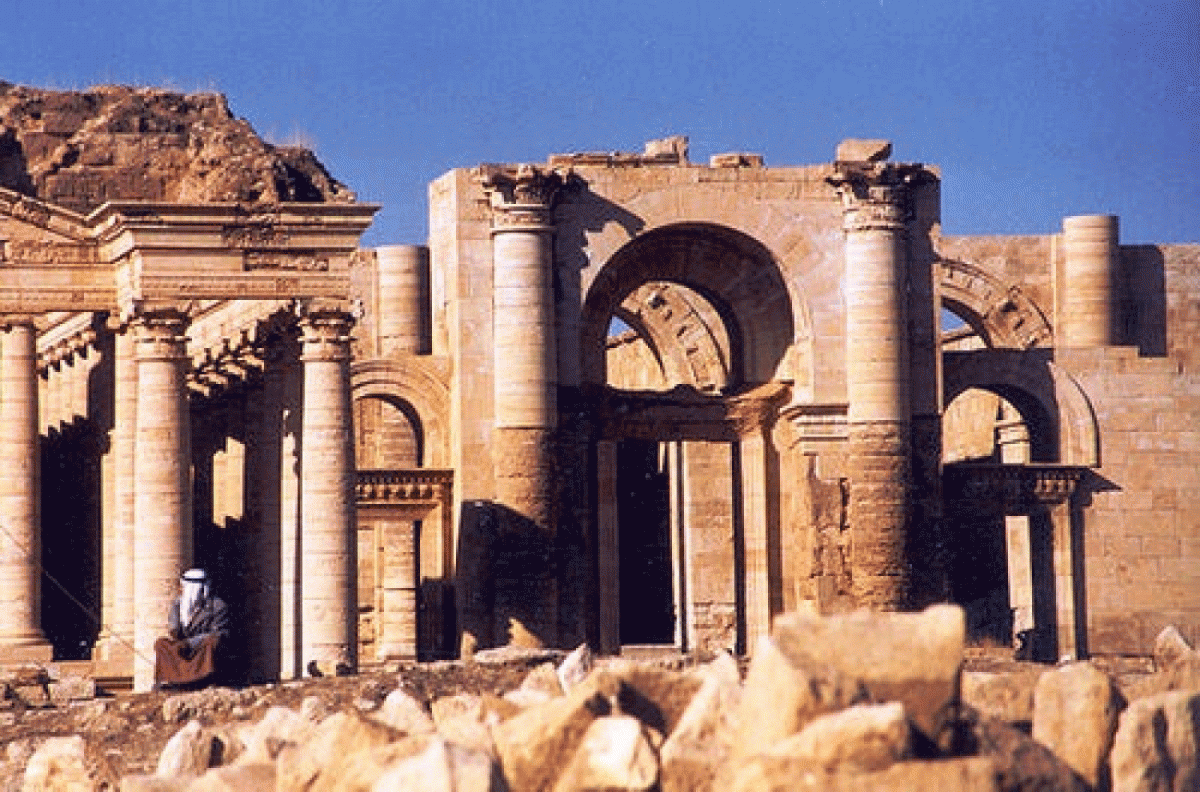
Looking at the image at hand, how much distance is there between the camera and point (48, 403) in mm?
45469

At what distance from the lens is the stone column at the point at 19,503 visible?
4006cm

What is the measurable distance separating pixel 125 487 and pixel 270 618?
2993mm

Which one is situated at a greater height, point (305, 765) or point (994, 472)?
point (994, 472)

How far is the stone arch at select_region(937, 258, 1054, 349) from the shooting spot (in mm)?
57531

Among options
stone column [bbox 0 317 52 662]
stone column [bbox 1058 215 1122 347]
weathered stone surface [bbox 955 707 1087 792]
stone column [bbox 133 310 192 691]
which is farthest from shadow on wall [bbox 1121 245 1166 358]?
weathered stone surface [bbox 955 707 1087 792]

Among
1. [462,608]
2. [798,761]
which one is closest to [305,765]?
[798,761]

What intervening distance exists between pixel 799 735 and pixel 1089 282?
132 feet

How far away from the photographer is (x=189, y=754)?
2491 centimetres

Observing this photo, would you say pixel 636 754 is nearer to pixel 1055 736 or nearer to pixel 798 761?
pixel 798 761

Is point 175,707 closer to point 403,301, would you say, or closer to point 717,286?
point 717,286

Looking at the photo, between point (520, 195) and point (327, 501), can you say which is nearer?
point (327, 501)

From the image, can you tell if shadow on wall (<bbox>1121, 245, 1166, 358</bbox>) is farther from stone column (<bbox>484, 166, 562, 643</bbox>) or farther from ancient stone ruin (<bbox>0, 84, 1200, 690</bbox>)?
stone column (<bbox>484, 166, 562, 643</bbox>)

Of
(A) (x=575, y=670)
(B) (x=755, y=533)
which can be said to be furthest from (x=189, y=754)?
(B) (x=755, y=533)

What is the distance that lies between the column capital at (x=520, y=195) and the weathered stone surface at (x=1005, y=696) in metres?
23.0
